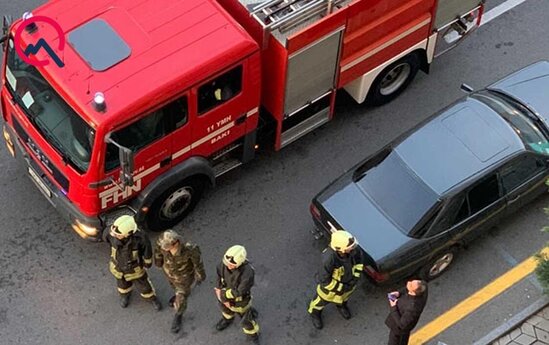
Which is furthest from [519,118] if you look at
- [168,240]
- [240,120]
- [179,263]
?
[168,240]

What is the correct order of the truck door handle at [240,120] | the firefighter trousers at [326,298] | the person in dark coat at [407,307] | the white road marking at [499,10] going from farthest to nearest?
1. the white road marking at [499,10]
2. the truck door handle at [240,120]
3. the firefighter trousers at [326,298]
4. the person in dark coat at [407,307]

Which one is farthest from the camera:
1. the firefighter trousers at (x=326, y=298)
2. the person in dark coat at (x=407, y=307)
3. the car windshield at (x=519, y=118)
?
the car windshield at (x=519, y=118)

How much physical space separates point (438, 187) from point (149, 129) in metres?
3.03

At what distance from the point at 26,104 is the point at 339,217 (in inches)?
136

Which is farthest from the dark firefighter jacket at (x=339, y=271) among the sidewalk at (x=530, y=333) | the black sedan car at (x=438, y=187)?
the sidewalk at (x=530, y=333)

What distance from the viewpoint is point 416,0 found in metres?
10.8

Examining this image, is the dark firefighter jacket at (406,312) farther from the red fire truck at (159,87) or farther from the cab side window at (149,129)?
the cab side window at (149,129)

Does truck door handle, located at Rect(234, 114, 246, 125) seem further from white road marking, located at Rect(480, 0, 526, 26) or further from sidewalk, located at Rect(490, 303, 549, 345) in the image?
white road marking, located at Rect(480, 0, 526, 26)

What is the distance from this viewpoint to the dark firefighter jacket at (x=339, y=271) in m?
8.95

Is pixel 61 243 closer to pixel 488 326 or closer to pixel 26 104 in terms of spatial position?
pixel 26 104

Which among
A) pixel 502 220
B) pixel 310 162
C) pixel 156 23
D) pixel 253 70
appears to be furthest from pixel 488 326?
pixel 156 23

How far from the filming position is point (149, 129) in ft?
30.4

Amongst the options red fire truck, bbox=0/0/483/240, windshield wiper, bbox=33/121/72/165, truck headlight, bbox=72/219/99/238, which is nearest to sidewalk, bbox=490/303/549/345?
red fire truck, bbox=0/0/483/240

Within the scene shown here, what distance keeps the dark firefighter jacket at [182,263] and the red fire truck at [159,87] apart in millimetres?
829
